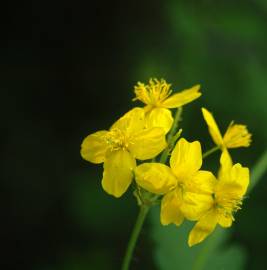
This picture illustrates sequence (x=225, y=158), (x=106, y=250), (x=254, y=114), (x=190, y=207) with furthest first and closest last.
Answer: (x=254, y=114), (x=106, y=250), (x=225, y=158), (x=190, y=207)

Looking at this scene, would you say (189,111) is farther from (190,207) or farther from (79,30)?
(190,207)

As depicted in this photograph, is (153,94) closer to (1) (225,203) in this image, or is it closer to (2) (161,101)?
(2) (161,101)

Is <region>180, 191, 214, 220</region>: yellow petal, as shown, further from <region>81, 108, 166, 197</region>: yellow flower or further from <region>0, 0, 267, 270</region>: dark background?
<region>0, 0, 267, 270</region>: dark background

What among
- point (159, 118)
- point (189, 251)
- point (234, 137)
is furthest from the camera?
point (189, 251)

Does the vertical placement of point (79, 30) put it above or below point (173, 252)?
above

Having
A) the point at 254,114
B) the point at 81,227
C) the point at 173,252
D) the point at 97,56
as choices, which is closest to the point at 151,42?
the point at 97,56

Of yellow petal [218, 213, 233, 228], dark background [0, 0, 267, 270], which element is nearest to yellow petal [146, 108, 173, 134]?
yellow petal [218, 213, 233, 228]

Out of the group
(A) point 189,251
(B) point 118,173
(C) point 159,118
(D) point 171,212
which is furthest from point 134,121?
(A) point 189,251
